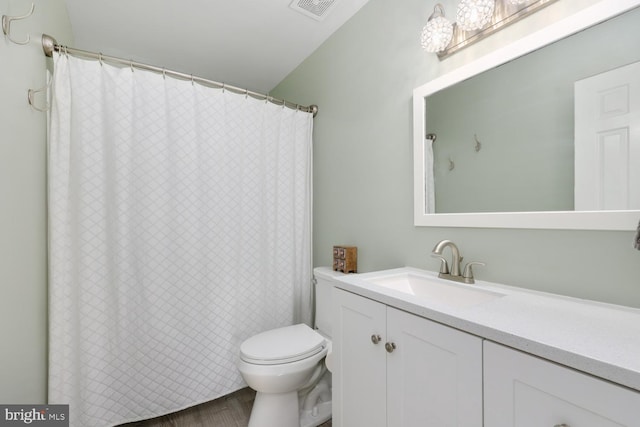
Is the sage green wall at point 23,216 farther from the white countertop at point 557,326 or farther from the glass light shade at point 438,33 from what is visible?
the glass light shade at point 438,33

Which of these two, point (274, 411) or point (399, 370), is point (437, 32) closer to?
point (399, 370)

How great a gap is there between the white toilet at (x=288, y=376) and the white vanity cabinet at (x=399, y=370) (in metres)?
0.27

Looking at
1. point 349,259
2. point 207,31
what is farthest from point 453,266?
point 207,31

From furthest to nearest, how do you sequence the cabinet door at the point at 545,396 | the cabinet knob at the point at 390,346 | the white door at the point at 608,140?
the cabinet knob at the point at 390,346
the white door at the point at 608,140
the cabinet door at the point at 545,396

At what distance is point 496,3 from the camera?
3.55 ft

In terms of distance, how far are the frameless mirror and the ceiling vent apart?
871 mm

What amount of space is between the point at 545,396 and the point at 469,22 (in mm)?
1271

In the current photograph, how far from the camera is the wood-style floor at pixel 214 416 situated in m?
1.55

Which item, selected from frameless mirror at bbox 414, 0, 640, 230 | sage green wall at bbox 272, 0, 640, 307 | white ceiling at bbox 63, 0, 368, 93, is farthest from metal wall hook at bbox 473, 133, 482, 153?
white ceiling at bbox 63, 0, 368, 93

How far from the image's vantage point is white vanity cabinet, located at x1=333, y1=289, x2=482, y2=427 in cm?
69

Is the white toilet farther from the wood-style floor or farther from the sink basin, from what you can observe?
the sink basin

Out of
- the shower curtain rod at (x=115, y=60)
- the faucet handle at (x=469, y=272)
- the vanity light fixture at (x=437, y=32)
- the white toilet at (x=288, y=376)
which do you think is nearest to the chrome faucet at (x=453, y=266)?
the faucet handle at (x=469, y=272)

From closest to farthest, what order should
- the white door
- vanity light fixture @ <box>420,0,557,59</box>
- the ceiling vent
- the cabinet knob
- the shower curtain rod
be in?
the white door, the cabinet knob, vanity light fixture @ <box>420,0,557,59</box>, the shower curtain rod, the ceiling vent

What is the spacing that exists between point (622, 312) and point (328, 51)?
206 cm
